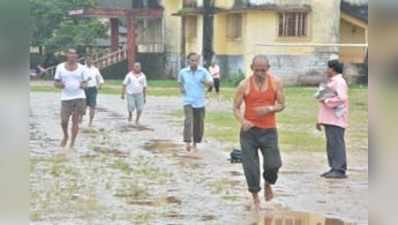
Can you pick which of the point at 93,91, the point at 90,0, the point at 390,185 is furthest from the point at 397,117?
the point at 90,0

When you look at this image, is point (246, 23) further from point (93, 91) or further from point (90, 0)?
point (93, 91)

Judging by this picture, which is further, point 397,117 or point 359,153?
point 359,153

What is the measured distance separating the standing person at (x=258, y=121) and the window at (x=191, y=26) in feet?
44.2

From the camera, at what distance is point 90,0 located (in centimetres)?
1791

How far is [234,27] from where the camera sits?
21984 mm

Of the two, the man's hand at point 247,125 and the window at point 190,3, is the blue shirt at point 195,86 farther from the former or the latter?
the window at point 190,3

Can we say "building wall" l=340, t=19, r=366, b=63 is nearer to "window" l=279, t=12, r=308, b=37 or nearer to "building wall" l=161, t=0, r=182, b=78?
"window" l=279, t=12, r=308, b=37

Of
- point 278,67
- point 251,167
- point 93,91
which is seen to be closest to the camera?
point 251,167

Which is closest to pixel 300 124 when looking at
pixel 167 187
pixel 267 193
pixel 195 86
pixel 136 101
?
pixel 136 101

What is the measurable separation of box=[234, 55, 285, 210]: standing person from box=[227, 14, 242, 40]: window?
1516cm

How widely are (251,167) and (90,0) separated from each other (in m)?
12.0

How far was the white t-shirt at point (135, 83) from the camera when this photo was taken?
13922 mm

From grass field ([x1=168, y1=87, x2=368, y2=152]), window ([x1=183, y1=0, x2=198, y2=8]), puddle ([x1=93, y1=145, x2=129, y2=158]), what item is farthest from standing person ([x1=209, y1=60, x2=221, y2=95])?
puddle ([x1=93, y1=145, x2=129, y2=158])

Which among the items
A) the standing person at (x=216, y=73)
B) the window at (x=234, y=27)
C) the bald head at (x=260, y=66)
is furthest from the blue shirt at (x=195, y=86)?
the window at (x=234, y=27)
